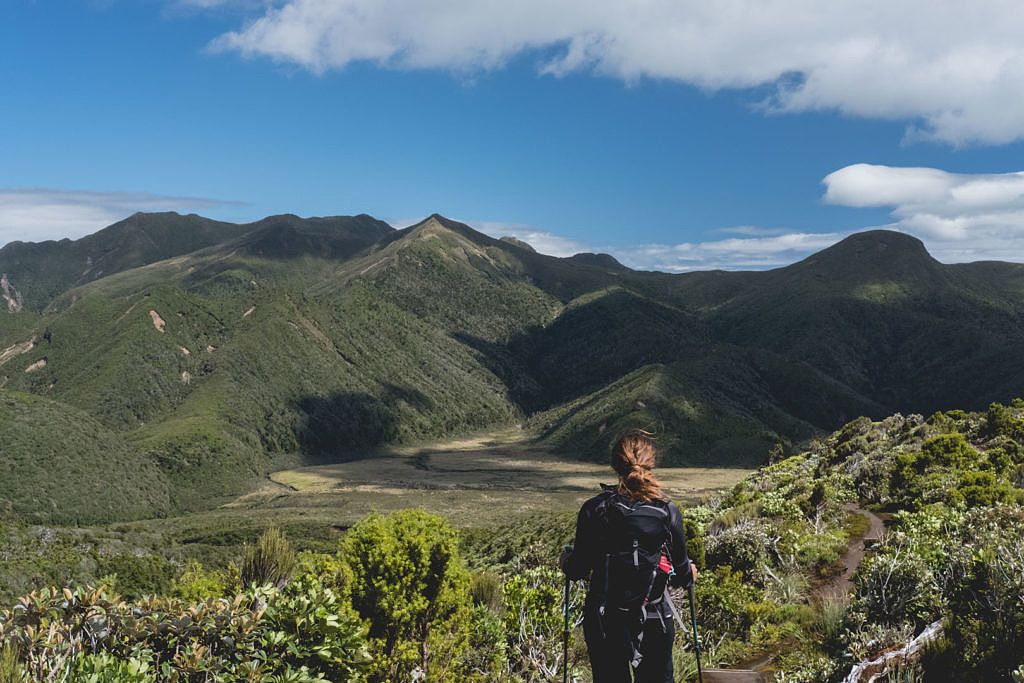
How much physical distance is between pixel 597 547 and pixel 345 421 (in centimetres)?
14648

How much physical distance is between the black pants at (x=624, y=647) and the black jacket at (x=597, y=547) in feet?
0.68

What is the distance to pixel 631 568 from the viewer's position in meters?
5.02

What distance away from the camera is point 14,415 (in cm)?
8175

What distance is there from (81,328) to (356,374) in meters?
58.9

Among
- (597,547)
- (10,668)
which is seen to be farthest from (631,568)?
(10,668)

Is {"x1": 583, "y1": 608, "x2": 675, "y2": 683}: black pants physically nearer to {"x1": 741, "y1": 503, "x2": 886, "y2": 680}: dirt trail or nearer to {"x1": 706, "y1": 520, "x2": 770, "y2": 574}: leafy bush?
{"x1": 741, "y1": 503, "x2": 886, "y2": 680}: dirt trail

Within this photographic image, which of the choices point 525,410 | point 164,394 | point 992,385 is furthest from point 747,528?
point 525,410

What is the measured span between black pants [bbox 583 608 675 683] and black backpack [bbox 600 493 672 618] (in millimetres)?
147

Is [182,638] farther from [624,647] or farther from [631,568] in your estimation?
[631,568]

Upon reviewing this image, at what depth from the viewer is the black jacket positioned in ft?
17.1

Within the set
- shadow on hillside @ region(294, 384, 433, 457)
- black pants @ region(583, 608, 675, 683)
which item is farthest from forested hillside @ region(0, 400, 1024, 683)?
shadow on hillside @ region(294, 384, 433, 457)

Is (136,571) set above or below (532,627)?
below

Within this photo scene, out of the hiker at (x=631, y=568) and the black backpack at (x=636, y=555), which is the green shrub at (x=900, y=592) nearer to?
the hiker at (x=631, y=568)

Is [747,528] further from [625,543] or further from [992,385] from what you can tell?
[992,385]
